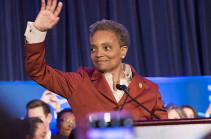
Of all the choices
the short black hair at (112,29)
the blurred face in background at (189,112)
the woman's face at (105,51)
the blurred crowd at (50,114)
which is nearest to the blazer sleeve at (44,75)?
the woman's face at (105,51)

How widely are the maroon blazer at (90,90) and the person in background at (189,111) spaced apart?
1.29m

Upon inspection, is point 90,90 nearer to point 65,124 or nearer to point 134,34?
point 65,124

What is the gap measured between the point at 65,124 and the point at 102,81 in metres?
1.10

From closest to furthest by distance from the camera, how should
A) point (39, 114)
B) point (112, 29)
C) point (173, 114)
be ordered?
point (112, 29) < point (39, 114) < point (173, 114)

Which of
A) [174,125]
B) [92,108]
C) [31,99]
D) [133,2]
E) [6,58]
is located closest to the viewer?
[174,125]

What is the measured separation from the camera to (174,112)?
2861 millimetres

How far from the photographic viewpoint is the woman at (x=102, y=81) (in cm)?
148

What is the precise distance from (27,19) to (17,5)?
0.15 meters

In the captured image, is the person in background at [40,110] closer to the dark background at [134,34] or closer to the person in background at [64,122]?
the person in background at [64,122]

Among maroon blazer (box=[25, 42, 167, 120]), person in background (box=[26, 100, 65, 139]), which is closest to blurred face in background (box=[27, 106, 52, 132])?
person in background (box=[26, 100, 65, 139])

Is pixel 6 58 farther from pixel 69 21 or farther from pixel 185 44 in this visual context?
pixel 185 44

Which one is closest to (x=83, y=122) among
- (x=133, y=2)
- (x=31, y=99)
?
(x=31, y=99)

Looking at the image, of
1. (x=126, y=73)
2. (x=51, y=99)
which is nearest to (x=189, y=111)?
(x=51, y=99)

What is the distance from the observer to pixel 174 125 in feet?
2.41
